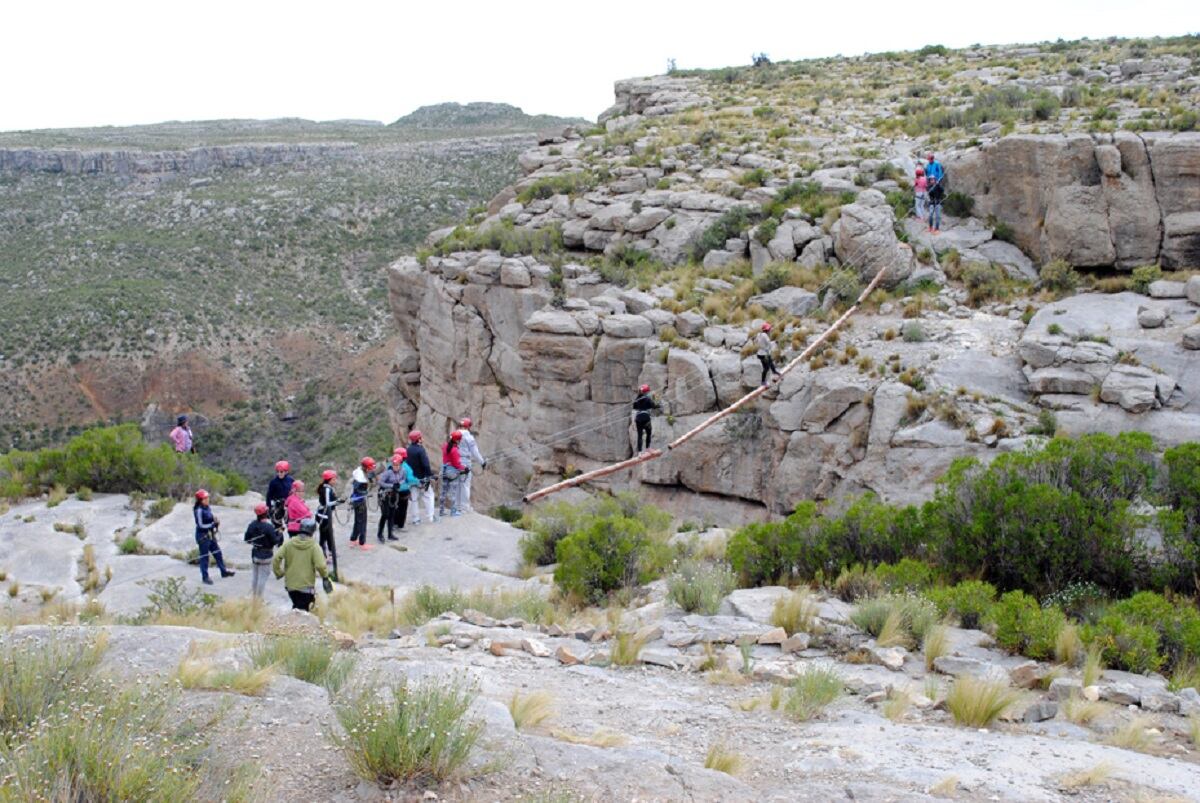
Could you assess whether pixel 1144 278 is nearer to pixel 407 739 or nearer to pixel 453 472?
pixel 453 472

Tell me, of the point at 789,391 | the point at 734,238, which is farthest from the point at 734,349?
the point at 734,238

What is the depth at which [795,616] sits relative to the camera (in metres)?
10.3

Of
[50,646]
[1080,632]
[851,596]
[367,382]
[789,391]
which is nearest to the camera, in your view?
[50,646]

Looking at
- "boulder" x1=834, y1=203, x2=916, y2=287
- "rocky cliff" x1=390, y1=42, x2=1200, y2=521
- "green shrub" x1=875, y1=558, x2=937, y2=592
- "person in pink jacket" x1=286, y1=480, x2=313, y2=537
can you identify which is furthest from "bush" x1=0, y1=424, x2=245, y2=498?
"green shrub" x1=875, y1=558, x2=937, y2=592

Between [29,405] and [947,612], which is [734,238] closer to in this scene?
[947,612]

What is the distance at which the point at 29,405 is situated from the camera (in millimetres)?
46344

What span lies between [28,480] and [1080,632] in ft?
64.2

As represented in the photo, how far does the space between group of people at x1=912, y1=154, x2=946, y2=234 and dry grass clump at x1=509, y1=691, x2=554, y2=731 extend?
18.2 m

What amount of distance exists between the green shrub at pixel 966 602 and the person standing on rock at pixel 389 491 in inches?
387

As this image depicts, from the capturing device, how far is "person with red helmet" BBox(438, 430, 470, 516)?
738 inches

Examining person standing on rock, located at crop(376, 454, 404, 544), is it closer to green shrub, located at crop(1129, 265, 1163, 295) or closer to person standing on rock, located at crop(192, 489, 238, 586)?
person standing on rock, located at crop(192, 489, 238, 586)

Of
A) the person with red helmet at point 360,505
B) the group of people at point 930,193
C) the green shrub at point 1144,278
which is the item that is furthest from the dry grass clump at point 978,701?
the group of people at point 930,193

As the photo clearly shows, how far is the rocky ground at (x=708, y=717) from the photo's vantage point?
6160mm

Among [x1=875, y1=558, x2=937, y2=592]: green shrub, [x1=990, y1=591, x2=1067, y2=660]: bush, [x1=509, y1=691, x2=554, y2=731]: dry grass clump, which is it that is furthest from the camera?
[x1=875, y1=558, x2=937, y2=592]: green shrub
